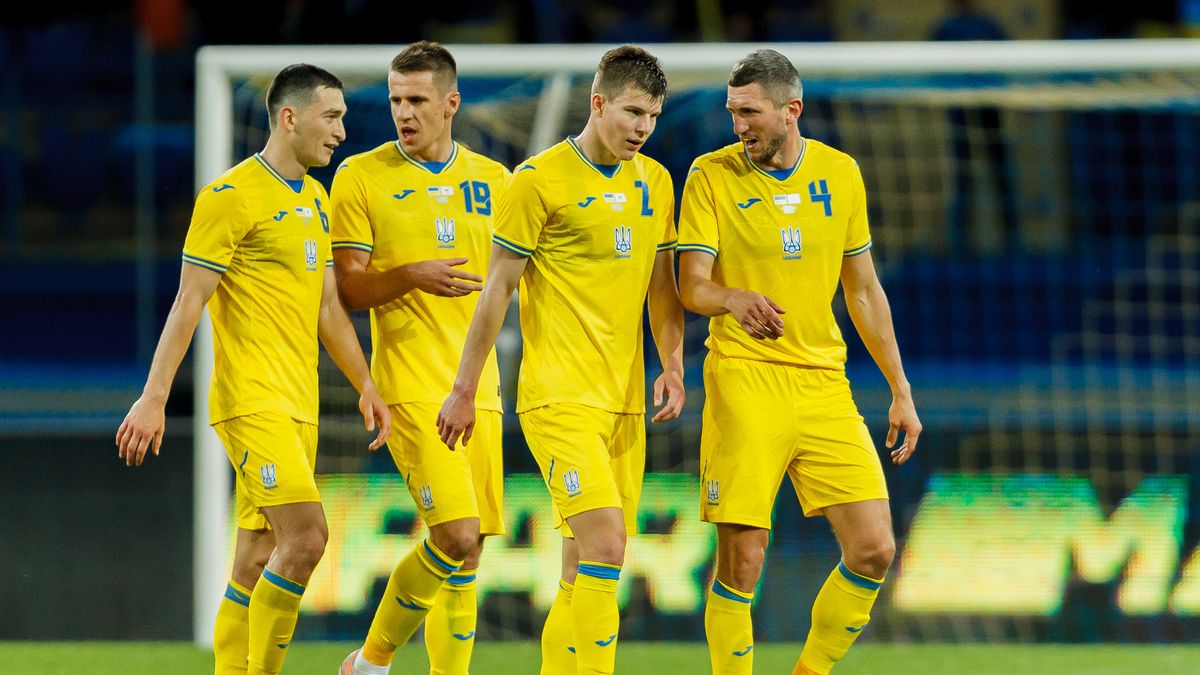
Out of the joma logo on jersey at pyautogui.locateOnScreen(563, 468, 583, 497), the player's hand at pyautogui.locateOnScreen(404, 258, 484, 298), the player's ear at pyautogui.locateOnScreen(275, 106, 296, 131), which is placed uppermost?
the player's ear at pyautogui.locateOnScreen(275, 106, 296, 131)

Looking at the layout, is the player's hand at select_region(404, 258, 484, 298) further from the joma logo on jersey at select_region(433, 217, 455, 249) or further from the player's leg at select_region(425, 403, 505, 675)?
the player's leg at select_region(425, 403, 505, 675)

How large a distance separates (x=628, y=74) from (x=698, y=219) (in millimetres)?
556

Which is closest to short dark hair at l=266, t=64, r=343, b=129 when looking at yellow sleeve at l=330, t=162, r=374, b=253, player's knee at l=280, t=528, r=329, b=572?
yellow sleeve at l=330, t=162, r=374, b=253

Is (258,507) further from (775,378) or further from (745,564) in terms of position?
(775,378)

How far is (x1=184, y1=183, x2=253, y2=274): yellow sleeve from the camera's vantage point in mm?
4945

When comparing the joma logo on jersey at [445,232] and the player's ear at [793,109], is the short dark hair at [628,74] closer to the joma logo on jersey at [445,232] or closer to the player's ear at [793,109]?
the player's ear at [793,109]

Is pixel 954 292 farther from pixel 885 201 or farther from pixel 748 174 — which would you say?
pixel 748 174

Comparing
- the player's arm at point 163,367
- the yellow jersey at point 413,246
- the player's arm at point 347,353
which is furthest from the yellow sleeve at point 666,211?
the player's arm at point 163,367

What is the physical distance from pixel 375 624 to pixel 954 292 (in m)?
6.17

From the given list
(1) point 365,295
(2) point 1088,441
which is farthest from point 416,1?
(1) point 365,295

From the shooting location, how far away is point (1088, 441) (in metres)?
8.66

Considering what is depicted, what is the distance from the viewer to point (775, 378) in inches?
202

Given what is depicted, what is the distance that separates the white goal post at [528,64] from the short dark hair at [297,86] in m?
2.05

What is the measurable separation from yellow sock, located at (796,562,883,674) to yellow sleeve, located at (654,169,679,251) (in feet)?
3.82
